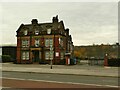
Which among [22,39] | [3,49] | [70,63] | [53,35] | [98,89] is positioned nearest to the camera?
[98,89]

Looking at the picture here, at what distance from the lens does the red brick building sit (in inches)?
2188

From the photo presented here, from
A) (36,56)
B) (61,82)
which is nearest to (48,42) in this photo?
(36,56)

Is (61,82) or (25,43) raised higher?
(25,43)

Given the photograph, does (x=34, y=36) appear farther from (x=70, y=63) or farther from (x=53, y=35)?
(x=70, y=63)

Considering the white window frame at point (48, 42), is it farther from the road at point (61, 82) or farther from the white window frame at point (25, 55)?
the road at point (61, 82)

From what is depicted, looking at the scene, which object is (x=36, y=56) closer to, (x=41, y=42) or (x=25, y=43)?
(x=41, y=42)

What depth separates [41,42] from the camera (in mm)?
56844

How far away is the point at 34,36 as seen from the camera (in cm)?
5803

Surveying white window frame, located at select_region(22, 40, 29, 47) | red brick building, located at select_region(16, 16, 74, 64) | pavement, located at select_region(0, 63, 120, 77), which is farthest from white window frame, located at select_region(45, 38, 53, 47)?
pavement, located at select_region(0, 63, 120, 77)

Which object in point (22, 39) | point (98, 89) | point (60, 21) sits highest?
point (60, 21)

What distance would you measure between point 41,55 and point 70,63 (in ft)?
31.5

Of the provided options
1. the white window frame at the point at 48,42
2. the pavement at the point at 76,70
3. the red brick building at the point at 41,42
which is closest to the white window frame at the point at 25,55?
the red brick building at the point at 41,42

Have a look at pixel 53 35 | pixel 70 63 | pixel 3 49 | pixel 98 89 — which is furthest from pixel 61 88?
pixel 3 49

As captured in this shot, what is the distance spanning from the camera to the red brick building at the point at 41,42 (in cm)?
5558
